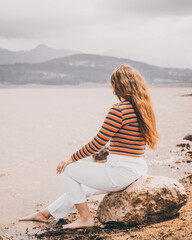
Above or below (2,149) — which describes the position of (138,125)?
above

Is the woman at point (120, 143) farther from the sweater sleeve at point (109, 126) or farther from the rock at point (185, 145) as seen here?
the rock at point (185, 145)

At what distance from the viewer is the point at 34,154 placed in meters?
10.9

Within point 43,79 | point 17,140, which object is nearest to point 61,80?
point 43,79

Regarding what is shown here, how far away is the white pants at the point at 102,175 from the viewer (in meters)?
3.64

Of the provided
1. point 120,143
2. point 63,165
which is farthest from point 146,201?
point 63,165

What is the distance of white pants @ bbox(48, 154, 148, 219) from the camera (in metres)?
3.64

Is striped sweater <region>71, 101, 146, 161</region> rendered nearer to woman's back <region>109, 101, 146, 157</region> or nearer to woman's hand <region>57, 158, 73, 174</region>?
woman's back <region>109, 101, 146, 157</region>

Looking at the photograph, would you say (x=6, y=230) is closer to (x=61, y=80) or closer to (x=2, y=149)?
(x=2, y=149)

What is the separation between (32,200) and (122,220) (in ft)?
8.86

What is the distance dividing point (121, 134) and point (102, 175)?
531 millimetres

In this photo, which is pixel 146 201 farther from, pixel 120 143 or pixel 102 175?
pixel 120 143

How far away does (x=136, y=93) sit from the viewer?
357 centimetres

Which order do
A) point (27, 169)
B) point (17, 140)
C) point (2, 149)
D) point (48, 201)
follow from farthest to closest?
point (17, 140)
point (2, 149)
point (27, 169)
point (48, 201)

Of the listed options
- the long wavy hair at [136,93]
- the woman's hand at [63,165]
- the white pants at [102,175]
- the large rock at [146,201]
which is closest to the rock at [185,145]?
the large rock at [146,201]
